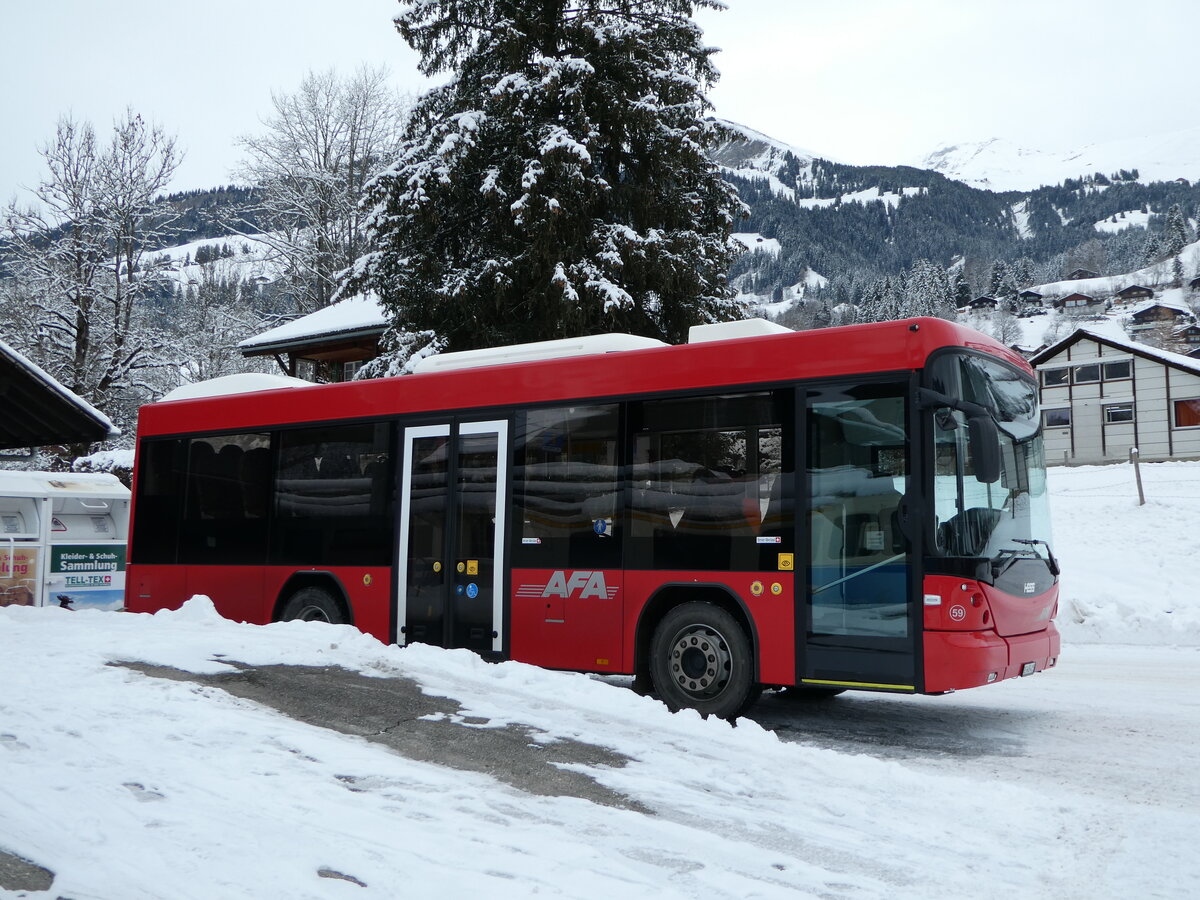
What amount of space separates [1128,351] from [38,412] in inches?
2018

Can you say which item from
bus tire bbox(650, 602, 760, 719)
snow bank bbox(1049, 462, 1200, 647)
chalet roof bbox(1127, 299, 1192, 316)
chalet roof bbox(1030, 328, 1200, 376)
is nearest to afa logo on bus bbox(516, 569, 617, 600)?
bus tire bbox(650, 602, 760, 719)

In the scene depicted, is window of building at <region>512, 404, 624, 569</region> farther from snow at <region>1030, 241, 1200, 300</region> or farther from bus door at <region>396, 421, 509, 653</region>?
snow at <region>1030, 241, 1200, 300</region>

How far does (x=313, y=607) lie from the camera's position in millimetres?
11195

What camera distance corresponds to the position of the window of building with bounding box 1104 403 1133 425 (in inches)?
2087

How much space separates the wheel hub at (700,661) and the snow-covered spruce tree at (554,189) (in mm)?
10761

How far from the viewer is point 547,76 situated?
19359 millimetres

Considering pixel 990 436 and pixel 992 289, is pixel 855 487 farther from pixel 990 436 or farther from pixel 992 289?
pixel 992 289

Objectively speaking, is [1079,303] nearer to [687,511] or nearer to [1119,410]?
[1119,410]

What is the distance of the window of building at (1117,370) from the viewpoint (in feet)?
174

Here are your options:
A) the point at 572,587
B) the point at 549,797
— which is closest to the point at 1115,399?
the point at 572,587

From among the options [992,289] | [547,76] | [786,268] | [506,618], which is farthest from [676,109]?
[786,268]

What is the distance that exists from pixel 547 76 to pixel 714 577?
1348 centimetres

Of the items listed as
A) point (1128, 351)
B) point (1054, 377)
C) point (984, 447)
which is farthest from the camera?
point (1054, 377)

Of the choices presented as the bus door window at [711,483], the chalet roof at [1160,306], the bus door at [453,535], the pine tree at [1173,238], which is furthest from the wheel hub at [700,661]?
the pine tree at [1173,238]
